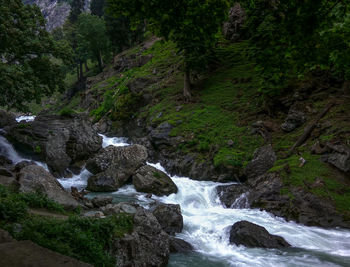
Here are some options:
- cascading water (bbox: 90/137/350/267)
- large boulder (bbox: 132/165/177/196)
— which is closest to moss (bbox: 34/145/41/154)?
large boulder (bbox: 132/165/177/196)

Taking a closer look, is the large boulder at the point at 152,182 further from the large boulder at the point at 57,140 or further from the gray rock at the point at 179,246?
the gray rock at the point at 179,246

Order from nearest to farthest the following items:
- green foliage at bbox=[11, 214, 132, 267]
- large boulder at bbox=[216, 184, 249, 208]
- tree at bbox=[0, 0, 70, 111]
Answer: green foliage at bbox=[11, 214, 132, 267] < large boulder at bbox=[216, 184, 249, 208] < tree at bbox=[0, 0, 70, 111]

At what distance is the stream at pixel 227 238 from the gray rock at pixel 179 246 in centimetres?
21

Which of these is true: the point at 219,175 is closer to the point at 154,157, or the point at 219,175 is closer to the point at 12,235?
the point at 154,157

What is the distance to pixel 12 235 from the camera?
5.59 m

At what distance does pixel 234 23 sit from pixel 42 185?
27.2 metres

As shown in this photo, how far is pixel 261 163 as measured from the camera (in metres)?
16.2

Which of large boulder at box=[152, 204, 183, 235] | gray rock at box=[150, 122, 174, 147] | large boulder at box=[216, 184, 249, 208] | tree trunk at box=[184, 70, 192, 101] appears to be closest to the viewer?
large boulder at box=[152, 204, 183, 235]

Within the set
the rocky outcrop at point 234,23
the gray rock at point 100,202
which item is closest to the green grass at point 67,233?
the gray rock at point 100,202

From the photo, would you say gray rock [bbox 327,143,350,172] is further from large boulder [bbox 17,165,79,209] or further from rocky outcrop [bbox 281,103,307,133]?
large boulder [bbox 17,165,79,209]

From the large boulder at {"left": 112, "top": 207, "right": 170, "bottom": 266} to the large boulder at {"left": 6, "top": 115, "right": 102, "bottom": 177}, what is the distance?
12.5 metres

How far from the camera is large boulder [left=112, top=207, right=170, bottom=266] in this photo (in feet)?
23.5

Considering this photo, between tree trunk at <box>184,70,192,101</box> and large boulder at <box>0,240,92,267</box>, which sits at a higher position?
tree trunk at <box>184,70,192,101</box>

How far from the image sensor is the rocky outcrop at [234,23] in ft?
101
